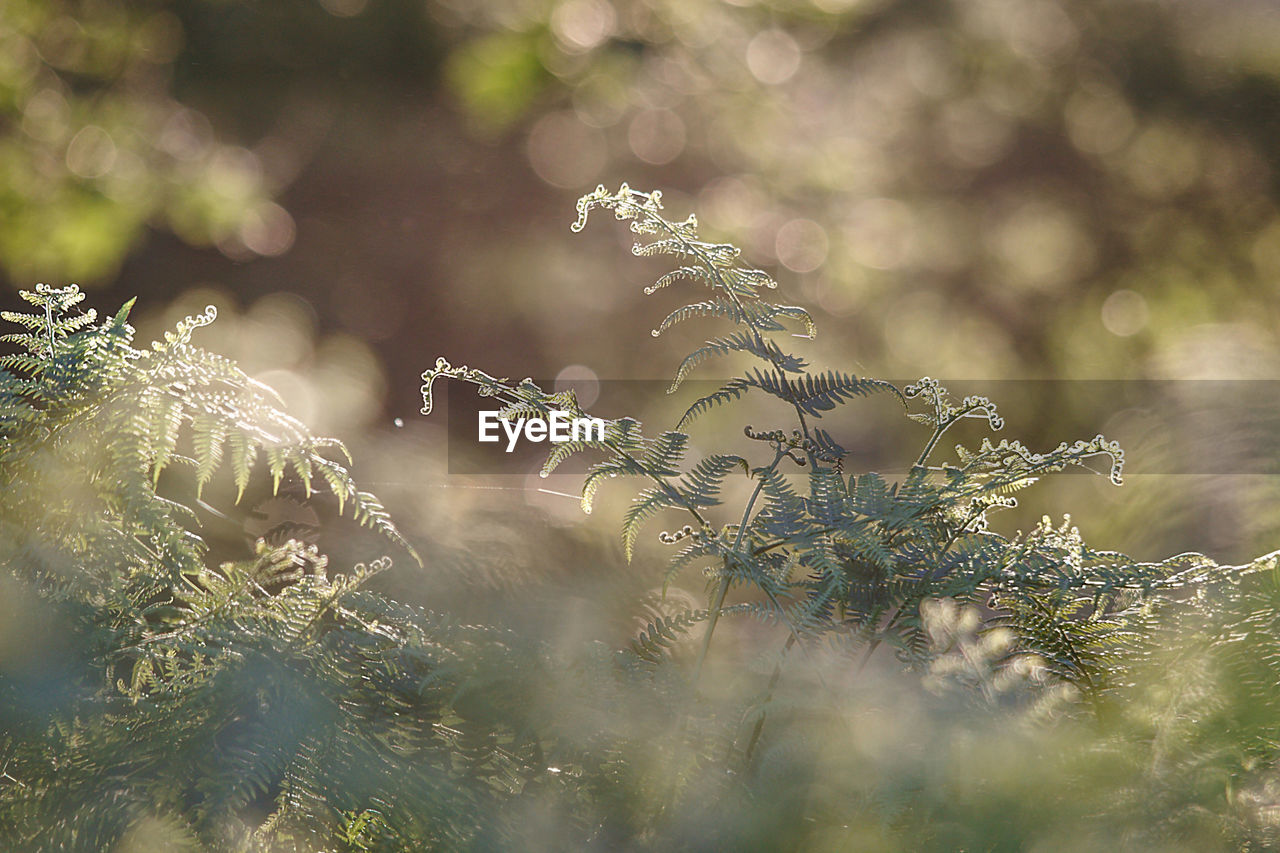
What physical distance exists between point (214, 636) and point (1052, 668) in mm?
240

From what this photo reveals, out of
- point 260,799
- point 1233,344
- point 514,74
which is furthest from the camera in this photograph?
point 514,74

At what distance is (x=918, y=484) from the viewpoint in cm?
29

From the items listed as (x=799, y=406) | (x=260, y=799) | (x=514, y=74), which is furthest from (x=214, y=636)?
(x=514, y=74)

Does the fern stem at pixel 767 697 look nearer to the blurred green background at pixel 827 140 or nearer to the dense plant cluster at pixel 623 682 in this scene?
the dense plant cluster at pixel 623 682

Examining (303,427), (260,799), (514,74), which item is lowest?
(260,799)

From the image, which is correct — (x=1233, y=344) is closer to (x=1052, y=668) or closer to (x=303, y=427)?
(x=1052, y=668)

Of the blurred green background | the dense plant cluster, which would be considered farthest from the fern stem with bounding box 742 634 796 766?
the blurred green background

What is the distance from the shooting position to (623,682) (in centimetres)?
26

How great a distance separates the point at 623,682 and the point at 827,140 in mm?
695

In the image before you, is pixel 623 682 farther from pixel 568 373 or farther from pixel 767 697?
pixel 568 373

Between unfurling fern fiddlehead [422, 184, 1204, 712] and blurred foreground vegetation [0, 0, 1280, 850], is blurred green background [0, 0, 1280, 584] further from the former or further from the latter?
unfurling fern fiddlehead [422, 184, 1204, 712]

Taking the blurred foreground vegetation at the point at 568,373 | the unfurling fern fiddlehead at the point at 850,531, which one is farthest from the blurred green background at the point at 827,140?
the unfurling fern fiddlehead at the point at 850,531

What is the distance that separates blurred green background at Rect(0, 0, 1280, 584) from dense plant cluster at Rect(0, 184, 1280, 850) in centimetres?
33

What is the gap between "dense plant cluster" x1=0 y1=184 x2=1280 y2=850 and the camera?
0.79 ft
